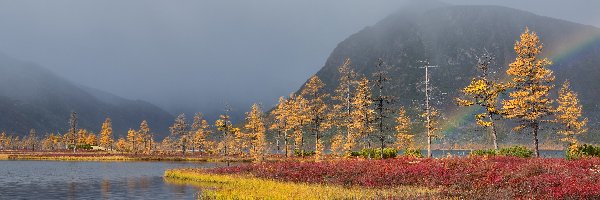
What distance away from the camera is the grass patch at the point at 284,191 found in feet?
85.0

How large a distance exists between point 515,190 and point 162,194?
24527 mm

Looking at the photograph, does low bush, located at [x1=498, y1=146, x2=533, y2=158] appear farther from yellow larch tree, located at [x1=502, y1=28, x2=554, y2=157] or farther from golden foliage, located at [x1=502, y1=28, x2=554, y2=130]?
golden foliage, located at [x1=502, y1=28, x2=554, y2=130]

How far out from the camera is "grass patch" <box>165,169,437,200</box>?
85.0 ft

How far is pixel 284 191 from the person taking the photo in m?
29.7

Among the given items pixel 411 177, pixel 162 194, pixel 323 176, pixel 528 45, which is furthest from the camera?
pixel 528 45

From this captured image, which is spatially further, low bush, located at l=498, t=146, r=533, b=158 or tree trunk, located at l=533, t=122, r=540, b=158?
tree trunk, located at l=533, t=122, r=540, b=158

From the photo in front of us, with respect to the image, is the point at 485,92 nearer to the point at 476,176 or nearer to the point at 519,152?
the point at 519,152

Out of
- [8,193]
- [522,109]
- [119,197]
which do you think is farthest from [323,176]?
[522,109]

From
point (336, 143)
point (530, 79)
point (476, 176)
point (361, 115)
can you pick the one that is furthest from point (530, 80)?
point (476, 176)

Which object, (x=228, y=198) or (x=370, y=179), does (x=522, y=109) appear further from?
(x=228, y=198)

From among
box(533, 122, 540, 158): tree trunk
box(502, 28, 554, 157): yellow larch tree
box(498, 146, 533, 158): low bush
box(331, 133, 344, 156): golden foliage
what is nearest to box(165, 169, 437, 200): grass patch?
box(331, 133, 344, 156): golden foliage

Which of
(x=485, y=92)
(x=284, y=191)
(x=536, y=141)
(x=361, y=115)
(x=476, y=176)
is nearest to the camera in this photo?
(x=284, y=191)

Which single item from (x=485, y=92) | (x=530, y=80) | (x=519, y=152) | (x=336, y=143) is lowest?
(x=519, y=152)

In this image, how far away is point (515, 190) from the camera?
25.1 meters
